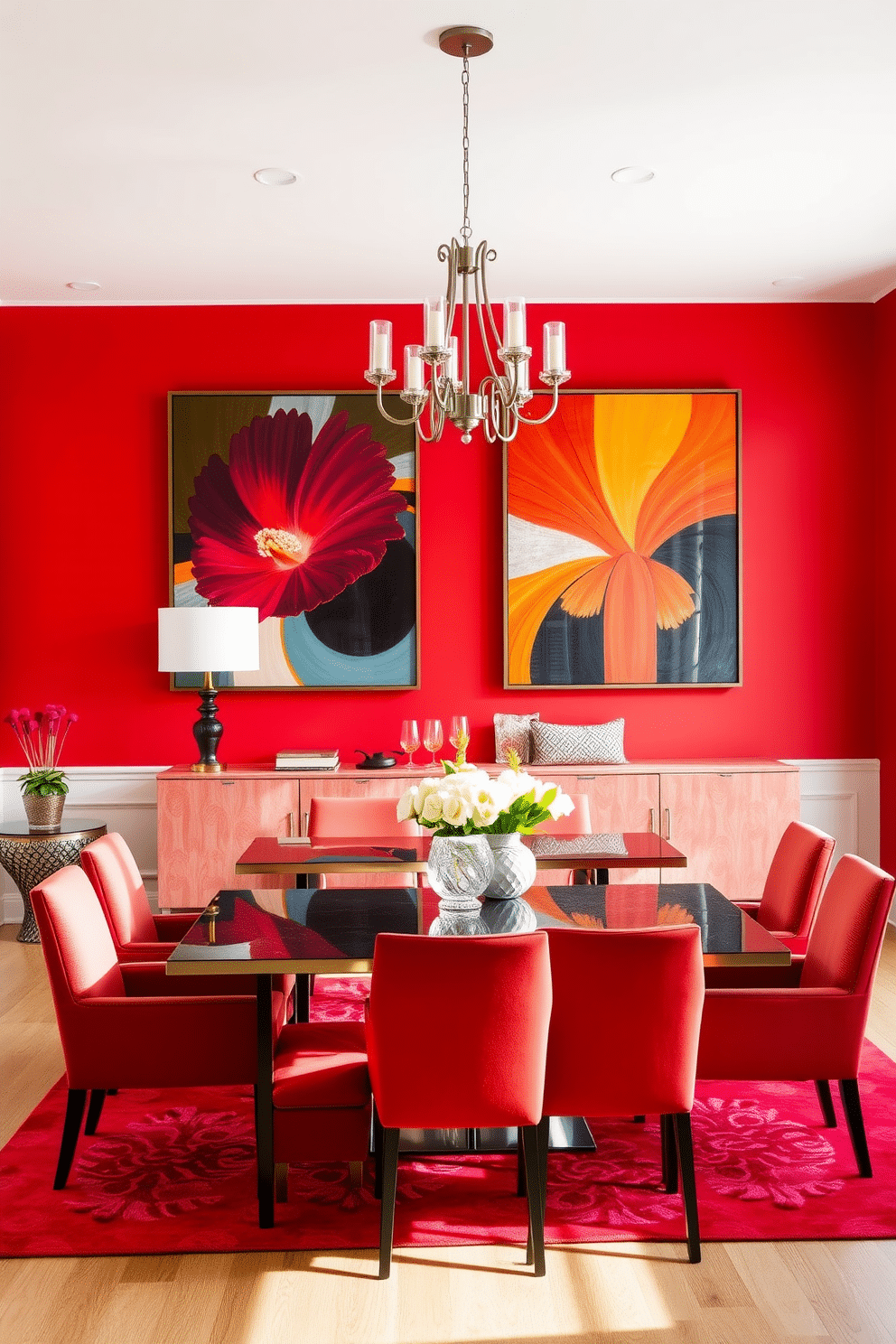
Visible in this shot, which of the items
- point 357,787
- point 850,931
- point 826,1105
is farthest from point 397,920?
point 357,787

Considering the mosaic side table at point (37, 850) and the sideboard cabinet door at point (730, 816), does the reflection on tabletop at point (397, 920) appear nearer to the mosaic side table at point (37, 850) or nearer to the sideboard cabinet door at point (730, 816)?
the sideboard cabinet door at point (730, 816)

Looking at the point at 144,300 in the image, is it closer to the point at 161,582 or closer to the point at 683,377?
the point at 161,582

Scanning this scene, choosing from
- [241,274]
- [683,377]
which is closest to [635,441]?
[683,377]

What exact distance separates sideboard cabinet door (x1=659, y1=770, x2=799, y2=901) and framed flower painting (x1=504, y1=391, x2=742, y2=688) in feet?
1.99

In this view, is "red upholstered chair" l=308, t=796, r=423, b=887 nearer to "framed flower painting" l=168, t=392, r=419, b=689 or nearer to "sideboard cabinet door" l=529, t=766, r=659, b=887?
"sideboard cabinet door" l=529, t=766, r=659, b=887

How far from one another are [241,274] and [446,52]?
2.21 m

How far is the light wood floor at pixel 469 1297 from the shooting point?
2.29 m

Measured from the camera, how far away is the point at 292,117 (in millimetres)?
3623

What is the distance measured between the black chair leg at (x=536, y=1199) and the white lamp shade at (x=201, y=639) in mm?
2984

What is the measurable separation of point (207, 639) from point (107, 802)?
3.80 ft

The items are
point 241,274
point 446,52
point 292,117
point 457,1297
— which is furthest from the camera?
point 241,274

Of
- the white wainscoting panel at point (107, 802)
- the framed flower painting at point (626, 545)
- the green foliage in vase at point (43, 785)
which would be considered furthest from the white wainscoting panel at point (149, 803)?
the framed flower painting at point (626, 545)

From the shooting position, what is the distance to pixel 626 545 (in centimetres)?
560

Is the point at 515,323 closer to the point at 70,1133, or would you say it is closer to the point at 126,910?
the point at 126,910
